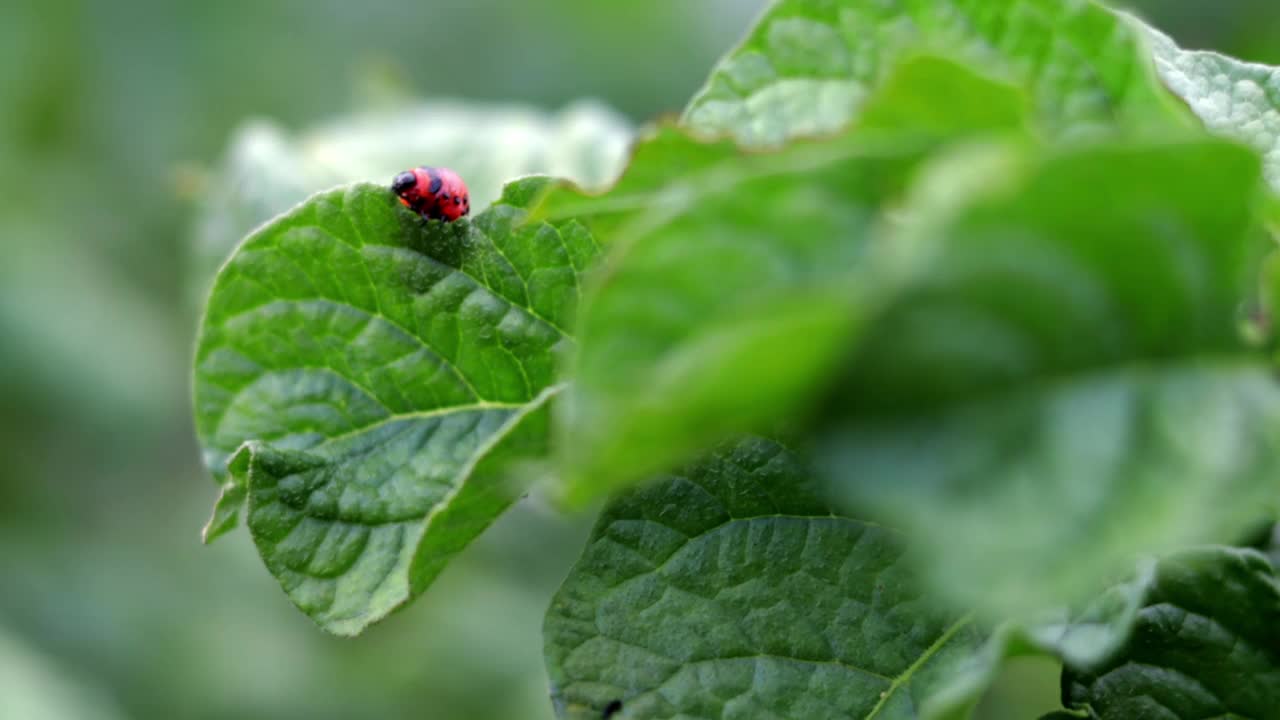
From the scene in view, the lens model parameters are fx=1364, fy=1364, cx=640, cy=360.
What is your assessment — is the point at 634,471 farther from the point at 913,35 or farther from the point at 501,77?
the point at 501,77

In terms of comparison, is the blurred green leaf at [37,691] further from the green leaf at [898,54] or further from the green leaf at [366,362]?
the green leaf at [898,54]

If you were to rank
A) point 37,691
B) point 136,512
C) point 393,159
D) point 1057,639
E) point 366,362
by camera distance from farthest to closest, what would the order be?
point 136,512 → point 37,691 → point 393,159 → point 366,362 → point 1057,639

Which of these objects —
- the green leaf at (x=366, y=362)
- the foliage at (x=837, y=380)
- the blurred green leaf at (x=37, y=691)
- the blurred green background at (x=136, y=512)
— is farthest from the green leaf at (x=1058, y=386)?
the blurred green leaf at (x=37, y=691)

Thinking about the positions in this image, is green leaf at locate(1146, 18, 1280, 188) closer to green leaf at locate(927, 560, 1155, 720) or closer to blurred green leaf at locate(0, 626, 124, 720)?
green leaf at locate(927, 560, 1155, 720)

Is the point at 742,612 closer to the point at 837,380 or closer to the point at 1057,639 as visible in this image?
the point at 1057,639

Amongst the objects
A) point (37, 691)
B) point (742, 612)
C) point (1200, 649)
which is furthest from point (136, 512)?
point (1200, 649)

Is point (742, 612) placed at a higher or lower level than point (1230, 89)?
lower

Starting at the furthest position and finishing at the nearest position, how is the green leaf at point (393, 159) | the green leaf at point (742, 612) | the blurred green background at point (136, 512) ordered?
the blurred green background at point (136, 512) → the green leaf at point (393, 159) → the green leaf at point (742, 612)
